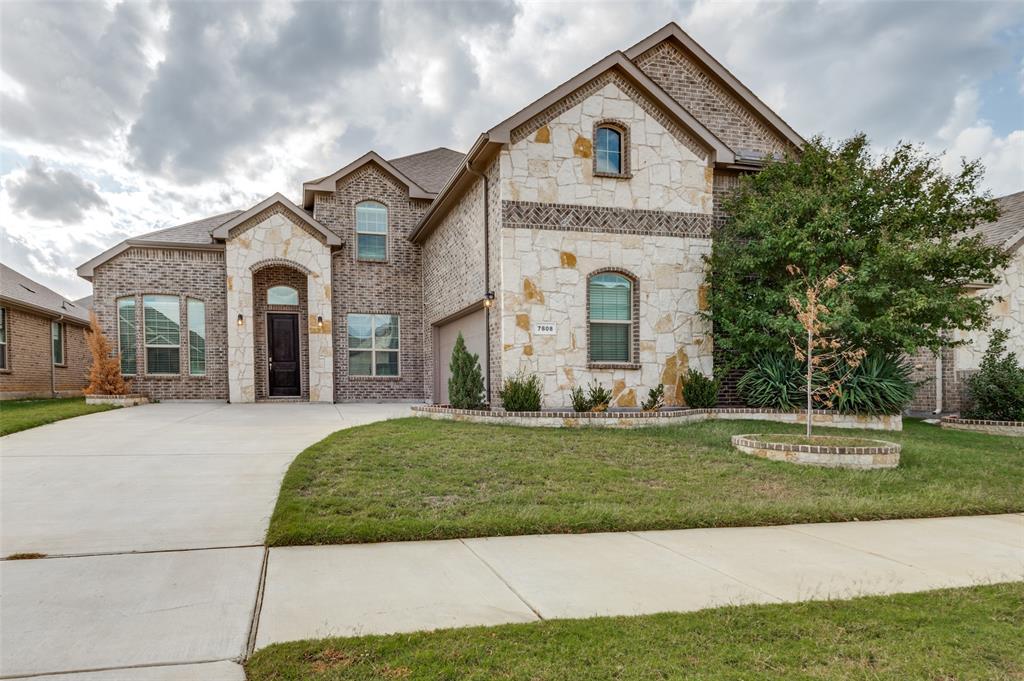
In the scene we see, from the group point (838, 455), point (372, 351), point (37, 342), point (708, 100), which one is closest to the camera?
point (838, 455)

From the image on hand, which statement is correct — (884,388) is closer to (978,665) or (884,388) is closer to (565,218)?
(565,218)

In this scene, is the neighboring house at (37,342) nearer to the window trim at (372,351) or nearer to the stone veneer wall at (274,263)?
the stone veneer wall at (274,263)

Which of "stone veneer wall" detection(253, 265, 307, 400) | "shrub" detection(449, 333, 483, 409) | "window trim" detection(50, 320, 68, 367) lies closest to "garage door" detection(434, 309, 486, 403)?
"shrub" detection(449, 333, 483, 409)

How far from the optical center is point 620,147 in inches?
486

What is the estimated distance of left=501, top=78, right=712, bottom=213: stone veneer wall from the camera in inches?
459

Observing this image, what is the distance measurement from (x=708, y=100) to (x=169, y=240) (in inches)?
578

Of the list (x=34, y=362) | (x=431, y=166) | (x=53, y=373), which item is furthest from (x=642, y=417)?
(x=53, y=373)

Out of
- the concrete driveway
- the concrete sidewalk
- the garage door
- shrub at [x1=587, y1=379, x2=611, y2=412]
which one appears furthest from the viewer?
the garage door

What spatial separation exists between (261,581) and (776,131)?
15313 millimetres

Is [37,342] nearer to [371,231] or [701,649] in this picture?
[371,231]

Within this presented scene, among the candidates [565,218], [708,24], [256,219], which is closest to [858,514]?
[565,218]

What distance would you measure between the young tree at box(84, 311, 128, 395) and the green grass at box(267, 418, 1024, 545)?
31.3ft

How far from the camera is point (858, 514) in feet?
19.4

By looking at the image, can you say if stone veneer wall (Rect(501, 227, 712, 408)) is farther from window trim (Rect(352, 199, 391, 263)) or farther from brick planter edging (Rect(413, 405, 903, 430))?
window trim (Rect(352, 199, 391, 263))
